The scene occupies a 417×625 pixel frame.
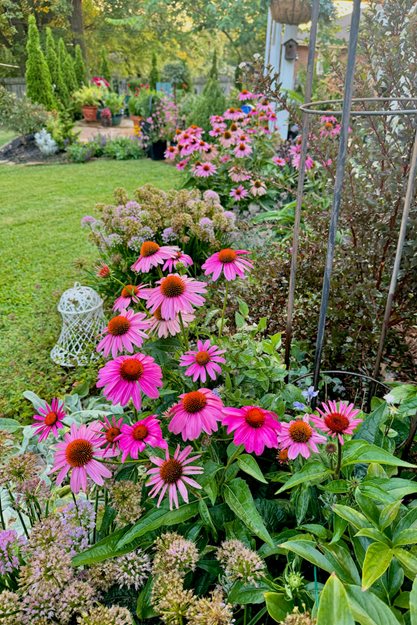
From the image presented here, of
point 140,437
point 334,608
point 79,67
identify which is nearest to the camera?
point 334,608

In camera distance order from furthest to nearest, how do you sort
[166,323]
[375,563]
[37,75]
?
[37,75] < [166,323] < [375,563]

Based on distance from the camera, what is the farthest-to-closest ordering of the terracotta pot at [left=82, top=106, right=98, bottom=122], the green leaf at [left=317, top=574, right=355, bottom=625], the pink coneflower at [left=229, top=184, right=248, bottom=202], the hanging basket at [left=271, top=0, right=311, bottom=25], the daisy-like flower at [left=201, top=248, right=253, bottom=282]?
the terracotta pot at [left=82, top=106, right=98, bottom=122] → the hanging basket at [left=271, top=0, right=311, bottom=25] → the pink coneflower at [left=229, top=184, right=248, bottom=202] → the daisy-like flower at [left=201, top=248, right=253, bottom=282] → the green leaf at [left=317, top=574, right=355, bottom=625]

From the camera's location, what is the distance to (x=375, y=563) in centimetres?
81

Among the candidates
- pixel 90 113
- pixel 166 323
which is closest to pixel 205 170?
pixel 166 323

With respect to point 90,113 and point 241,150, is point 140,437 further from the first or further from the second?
point 90,113

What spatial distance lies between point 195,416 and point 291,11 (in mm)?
5951

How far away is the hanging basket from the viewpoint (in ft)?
17.9

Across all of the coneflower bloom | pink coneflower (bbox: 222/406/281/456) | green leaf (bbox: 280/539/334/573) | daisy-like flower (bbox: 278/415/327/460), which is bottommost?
green leaf (bbox: 280/539/334/573)

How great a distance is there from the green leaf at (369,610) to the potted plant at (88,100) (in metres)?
11.9

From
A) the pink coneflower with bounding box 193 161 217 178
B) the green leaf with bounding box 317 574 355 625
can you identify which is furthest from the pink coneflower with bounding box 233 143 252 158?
the green leaf with bounding box 317 574 355 625

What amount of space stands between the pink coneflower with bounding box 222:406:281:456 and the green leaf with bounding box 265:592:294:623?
0.24 m

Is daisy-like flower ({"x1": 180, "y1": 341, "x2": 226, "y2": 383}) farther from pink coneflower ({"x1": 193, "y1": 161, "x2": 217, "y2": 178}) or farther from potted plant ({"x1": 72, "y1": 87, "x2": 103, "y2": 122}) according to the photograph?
potted plant ({"x1": 72, "y1": 87, "x2": 103, "y2": 122})

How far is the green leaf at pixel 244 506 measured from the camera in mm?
916

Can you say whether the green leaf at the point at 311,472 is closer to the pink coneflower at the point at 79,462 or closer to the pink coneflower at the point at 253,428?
the pink coneflower at the point at 253,428
